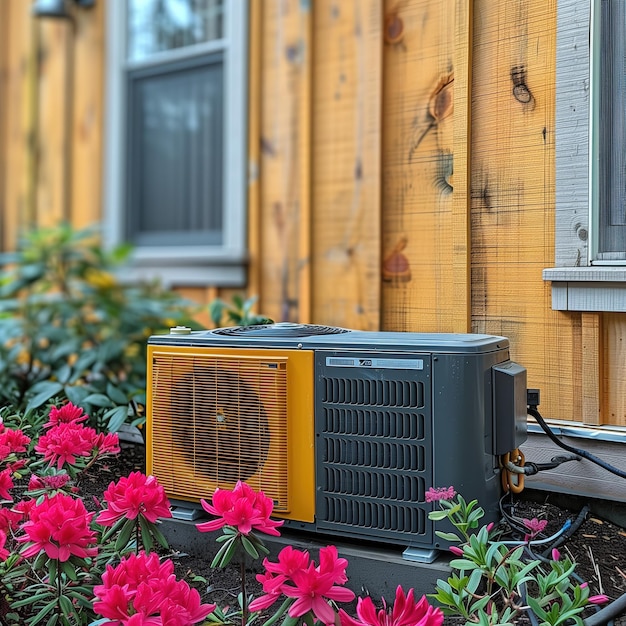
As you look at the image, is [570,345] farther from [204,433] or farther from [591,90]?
[204,433]

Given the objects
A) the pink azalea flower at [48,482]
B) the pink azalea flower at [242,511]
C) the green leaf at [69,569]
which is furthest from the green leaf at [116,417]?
the pink azalea flower at [242,511]

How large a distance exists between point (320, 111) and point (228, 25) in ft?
2.85

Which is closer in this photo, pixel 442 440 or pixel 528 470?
pixel 442 440

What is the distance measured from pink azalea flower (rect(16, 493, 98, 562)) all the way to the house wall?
111cm

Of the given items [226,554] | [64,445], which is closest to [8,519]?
[64,445]

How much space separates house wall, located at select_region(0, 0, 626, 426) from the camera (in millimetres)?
1975

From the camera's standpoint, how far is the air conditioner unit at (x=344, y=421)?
162 cm

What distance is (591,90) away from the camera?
189 cm

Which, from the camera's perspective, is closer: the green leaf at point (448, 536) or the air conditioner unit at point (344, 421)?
the green leaf at point (448, 536)

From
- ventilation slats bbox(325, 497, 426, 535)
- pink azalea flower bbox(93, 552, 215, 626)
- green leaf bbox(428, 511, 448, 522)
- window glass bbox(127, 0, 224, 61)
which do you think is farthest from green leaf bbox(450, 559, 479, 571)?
window glass bbox(127, 0, 224, 61)

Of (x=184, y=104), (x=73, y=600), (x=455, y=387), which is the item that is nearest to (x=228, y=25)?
(x=184, y=104)

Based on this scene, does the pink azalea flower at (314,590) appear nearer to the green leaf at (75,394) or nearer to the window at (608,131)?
the window at (608,131)

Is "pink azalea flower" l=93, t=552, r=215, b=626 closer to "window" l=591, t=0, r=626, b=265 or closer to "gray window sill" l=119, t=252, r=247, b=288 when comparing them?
"window" l=591, t=0, r=626, b=265

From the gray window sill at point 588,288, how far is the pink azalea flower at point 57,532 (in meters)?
1.25
